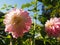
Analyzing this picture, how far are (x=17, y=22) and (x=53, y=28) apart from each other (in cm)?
30

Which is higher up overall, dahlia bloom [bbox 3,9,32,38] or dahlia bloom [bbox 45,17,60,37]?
dahlia bloom [bbox 3,9,32,38]

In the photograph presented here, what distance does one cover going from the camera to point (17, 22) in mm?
1469

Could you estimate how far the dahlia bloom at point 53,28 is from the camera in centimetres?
158

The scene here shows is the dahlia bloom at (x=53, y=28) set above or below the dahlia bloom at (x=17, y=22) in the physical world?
below

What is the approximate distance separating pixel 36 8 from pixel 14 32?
449 mm

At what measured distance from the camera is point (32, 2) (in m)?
1.84

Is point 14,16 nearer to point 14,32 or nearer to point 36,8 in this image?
point 14,32

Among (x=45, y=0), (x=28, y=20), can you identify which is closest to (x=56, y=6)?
(x=45, y=0)

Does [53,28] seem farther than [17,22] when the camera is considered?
Yes

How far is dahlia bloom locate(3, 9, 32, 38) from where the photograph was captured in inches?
55.7

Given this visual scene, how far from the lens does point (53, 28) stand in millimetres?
1614

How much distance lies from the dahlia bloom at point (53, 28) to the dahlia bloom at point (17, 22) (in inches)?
8.4

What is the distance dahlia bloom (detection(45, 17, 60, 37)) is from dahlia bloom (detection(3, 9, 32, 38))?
0.21 metres

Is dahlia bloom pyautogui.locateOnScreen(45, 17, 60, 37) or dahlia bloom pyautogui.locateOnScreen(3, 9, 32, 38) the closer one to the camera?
dahlia bloom pyautogui.locateOnScreen(3, 9, 32, 38)
